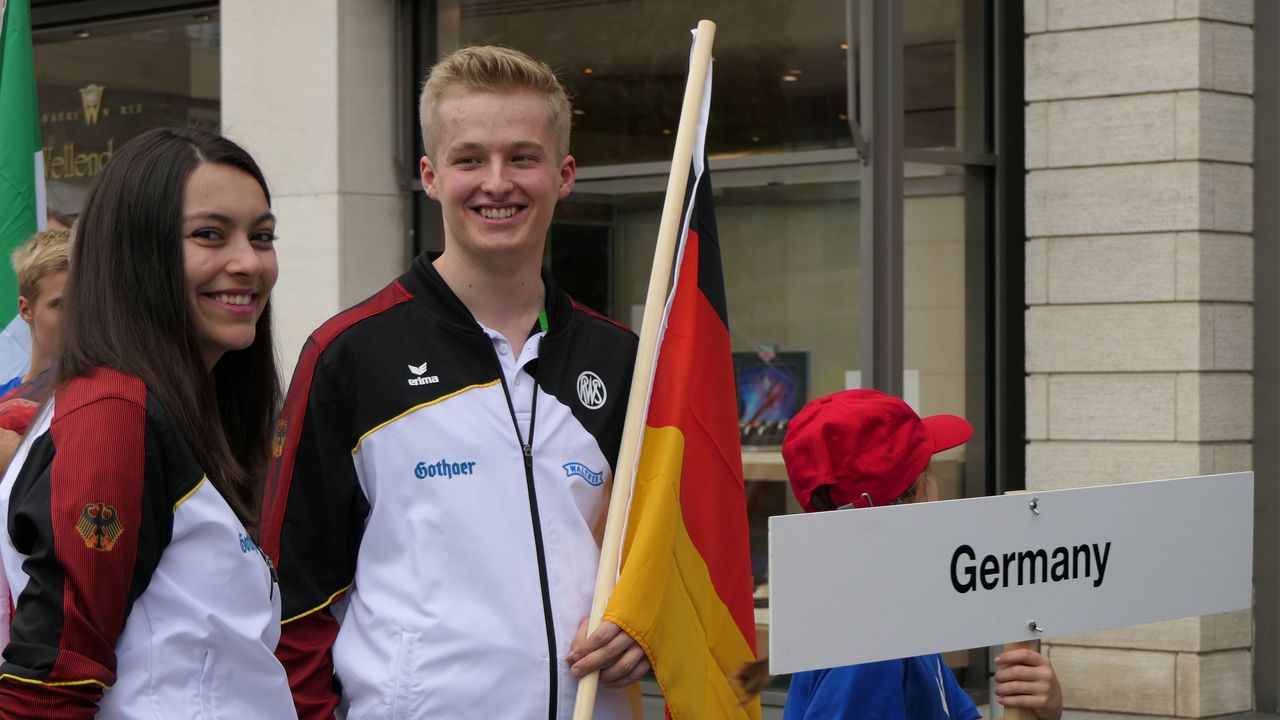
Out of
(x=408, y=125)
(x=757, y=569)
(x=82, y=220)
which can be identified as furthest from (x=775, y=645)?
(x=408, y=125)

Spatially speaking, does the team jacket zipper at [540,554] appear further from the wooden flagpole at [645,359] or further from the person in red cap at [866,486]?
the person in red cap at [866,486]

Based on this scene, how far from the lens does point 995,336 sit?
303 inches

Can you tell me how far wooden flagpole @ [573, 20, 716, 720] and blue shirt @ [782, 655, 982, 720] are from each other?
0.39 m

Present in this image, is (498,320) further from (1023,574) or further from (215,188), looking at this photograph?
(1023,574)

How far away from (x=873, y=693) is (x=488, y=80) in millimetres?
1317

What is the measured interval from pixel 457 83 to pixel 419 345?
50cm

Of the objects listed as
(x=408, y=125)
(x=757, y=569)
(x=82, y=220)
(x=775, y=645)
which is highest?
(x=408, y=125)

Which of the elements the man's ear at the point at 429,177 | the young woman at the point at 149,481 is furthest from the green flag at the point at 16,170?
the young woman at the point at 149,481

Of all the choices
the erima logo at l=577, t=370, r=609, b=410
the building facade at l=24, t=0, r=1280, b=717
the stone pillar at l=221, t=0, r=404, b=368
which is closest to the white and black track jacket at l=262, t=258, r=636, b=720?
the erima logo at l=577, t=370, r=609, b=410

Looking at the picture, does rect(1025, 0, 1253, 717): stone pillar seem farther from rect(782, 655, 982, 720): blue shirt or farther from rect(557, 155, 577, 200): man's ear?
rect(557, 155, 577, 200): man's ear

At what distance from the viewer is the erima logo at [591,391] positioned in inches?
118

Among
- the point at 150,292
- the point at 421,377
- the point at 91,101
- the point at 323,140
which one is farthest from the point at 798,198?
the point at 150,292

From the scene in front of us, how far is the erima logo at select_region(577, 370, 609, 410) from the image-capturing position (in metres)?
3.00

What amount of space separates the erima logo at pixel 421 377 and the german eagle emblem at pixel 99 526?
35.2 inches
